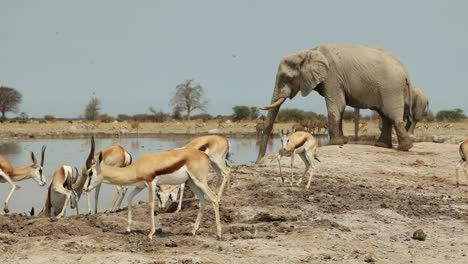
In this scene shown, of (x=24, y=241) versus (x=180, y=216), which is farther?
(x=180, y=216)

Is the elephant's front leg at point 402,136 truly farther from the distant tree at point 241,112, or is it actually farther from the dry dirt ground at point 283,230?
the distant tree at point 241,112

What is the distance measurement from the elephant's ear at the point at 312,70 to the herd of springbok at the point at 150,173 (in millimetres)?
7532

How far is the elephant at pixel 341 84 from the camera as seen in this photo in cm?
2323

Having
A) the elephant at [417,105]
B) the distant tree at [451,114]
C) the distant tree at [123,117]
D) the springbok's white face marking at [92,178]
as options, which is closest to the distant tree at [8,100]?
the distant tree at [123,117]

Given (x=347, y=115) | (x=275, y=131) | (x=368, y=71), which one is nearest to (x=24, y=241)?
(x=368, y=71)

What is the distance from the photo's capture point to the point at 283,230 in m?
9.95

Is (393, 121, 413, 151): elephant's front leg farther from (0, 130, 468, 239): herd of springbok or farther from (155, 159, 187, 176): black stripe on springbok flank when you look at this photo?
(155, 159, 187, 176): black stripe on springbok flank

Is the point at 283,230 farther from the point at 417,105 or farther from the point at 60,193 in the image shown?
the point at 417,105

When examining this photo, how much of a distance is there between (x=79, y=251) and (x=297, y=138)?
7.97 m

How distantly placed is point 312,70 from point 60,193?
12398mm

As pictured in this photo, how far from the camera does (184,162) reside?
367 inches

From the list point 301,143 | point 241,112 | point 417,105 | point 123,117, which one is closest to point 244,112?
point 241,112

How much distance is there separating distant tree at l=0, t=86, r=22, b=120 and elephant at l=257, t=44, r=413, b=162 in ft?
224

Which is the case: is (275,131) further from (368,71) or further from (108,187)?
(108,187)
